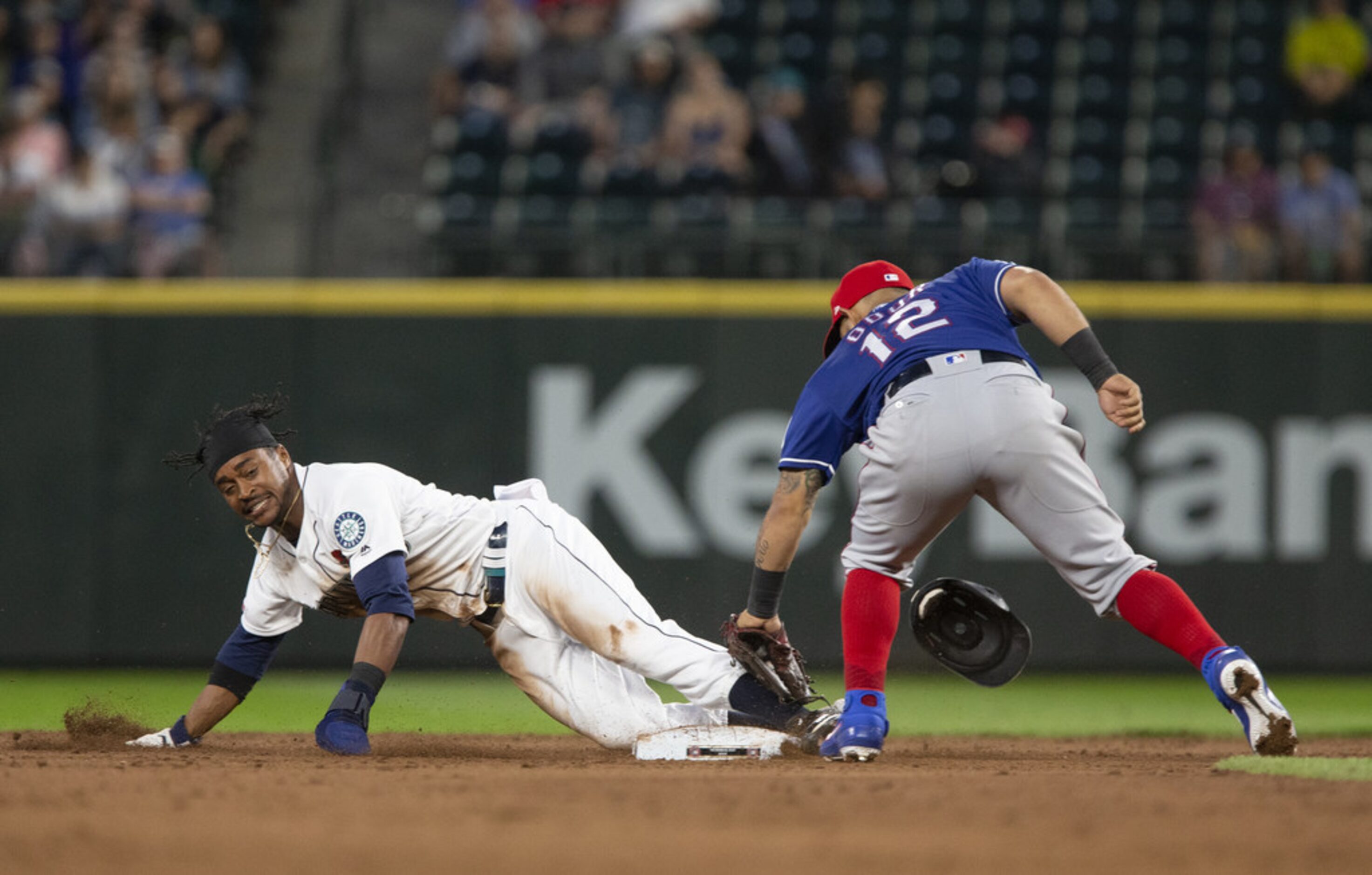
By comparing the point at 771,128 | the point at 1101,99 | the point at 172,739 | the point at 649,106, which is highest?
the point at 1101,99

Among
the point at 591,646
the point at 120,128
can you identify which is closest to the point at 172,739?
the point at 591,646

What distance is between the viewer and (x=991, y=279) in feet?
16.7

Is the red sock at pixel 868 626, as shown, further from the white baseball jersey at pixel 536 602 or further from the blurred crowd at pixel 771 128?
the blurred crowd at pixel 771 128

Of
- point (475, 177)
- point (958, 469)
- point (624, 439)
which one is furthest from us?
point (475, 177)

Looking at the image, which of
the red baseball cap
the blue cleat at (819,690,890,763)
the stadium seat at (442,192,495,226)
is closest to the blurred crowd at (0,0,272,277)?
the stadium seat at (442,192,495,226)

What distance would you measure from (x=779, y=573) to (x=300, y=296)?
4977mm

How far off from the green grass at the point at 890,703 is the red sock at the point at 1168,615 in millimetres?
1927

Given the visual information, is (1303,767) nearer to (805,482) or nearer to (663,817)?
(805,482)

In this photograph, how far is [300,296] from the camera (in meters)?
9.29

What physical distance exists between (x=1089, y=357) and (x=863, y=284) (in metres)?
0.85

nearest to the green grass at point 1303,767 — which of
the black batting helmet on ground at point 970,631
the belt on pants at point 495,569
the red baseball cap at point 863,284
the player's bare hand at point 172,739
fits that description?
the black batting helmet on ground at point 970,631

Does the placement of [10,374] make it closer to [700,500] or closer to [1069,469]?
[700,500]

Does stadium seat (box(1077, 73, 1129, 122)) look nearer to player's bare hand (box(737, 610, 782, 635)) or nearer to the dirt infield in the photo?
player's bare hand (box(737, 610, 782, 635))

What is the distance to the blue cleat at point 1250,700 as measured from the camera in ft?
15.3
